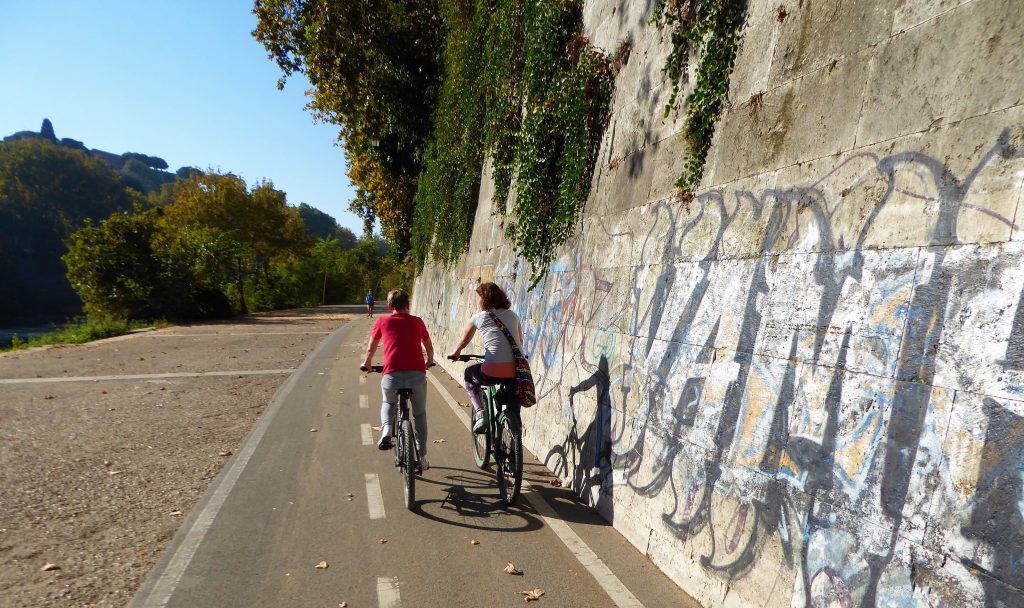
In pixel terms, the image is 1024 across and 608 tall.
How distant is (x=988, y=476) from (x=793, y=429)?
0.97m

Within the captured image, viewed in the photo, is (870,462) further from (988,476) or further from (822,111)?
(822,111)

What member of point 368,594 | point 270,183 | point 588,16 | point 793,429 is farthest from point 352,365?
point 270,183

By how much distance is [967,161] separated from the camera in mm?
2453

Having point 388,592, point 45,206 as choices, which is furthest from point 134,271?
point 45,206

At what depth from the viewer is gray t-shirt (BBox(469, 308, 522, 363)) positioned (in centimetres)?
553

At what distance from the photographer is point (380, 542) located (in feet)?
14.2

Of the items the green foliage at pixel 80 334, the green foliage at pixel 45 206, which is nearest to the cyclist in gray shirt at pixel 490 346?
the green foliage at pixel 80 334

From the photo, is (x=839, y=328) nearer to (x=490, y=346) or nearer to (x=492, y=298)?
(x=490, y=346)

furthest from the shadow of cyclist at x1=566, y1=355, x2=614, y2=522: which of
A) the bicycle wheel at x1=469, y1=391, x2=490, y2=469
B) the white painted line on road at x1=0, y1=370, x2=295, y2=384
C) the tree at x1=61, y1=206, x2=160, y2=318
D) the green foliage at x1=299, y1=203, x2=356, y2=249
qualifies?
the green foliage at x1=299, y1=203, x2=356, y2=249

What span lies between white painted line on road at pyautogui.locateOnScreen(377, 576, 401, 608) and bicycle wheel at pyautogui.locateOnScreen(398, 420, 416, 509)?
123cm

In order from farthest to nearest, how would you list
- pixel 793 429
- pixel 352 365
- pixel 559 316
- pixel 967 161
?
pixel 352 365 → pixel 559 316 → pixel 793 429 → pixel 967 161

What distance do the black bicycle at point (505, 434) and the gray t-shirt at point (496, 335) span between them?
20 centimetres

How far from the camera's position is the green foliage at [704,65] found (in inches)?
169

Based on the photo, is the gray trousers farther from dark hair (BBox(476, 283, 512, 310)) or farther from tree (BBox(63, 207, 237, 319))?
tree (BBox(63, 207, 237, 319))
